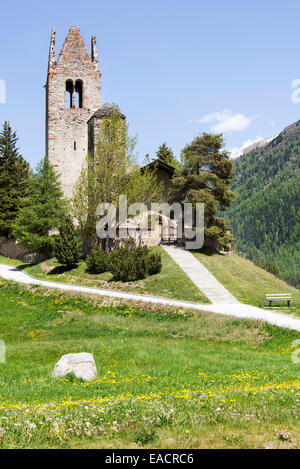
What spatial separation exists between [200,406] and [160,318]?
14.3 meters

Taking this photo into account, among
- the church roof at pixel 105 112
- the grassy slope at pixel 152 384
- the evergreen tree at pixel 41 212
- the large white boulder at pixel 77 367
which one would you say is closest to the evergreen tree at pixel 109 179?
the church roof at pixel 105 112

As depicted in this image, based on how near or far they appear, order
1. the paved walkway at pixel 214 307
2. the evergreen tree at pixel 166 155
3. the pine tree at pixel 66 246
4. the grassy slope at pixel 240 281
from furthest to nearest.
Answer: the evergreen tree at pixel 166 155
the pine tree at pixel 66 246
the grassy slope at pixel 240 281
the paved walkway at pixel 214 307

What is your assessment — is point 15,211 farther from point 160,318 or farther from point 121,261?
point 160,318

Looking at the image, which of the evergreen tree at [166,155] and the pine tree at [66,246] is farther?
the evergreen tree at [166,155]

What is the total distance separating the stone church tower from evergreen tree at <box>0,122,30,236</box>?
634cm

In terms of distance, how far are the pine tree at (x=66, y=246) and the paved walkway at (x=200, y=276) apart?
828cm

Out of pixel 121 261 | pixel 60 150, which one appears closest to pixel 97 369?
pixel 121 261

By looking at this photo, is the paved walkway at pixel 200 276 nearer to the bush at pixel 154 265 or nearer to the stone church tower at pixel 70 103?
the bush at pixel 154 265

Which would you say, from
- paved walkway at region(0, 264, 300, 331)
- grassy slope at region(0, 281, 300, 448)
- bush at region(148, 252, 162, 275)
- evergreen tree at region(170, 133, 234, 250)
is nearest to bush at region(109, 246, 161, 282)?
bush at region(148, 252, 162, 275)

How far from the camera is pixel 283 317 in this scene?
2123 centimetres

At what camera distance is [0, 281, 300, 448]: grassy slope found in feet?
20.8

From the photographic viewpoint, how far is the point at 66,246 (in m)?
35.2

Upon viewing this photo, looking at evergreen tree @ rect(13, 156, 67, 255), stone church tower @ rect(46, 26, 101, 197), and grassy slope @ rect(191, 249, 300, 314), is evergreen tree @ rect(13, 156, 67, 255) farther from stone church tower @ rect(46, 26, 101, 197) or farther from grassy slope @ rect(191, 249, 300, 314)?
grassy slope @ rect(191, 249, 300, 314)

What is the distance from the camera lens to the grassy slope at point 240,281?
27.4m
